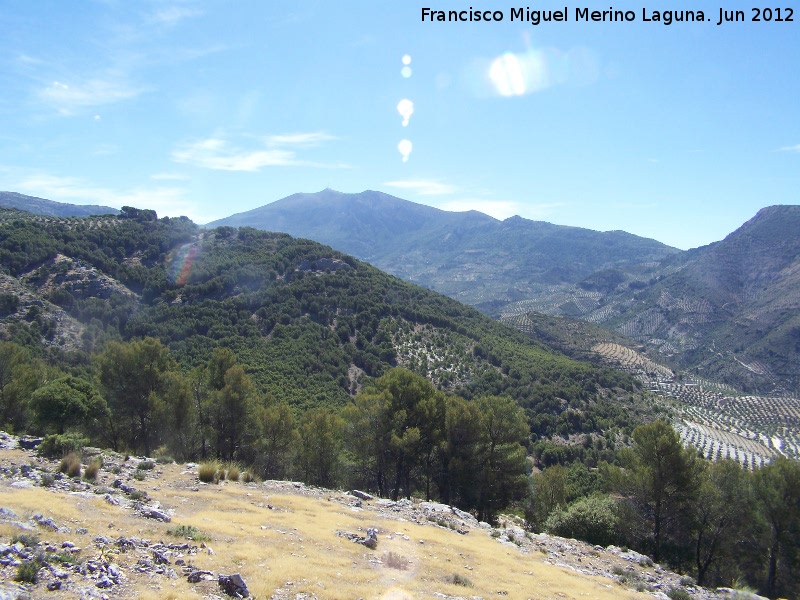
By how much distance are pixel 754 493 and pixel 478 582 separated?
1861 cm

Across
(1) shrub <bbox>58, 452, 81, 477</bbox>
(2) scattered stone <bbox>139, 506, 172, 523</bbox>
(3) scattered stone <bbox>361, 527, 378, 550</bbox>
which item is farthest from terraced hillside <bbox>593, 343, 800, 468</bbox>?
(1) shrub <bbox>58, 452, 81, 477</bbox>

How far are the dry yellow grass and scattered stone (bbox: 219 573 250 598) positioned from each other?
0.54 feet

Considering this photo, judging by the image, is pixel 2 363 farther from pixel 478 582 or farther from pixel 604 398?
pixel 604 398

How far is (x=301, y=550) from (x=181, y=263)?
265 feet

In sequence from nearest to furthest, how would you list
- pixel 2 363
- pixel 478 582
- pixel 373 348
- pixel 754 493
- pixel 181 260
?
1. pixel 478 582
2. pixel 754 493
3. pixel 2 363
4. pixel 373 348
5. pixel 181 260

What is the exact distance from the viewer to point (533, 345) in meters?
100

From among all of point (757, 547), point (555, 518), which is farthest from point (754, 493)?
point (555, 518)

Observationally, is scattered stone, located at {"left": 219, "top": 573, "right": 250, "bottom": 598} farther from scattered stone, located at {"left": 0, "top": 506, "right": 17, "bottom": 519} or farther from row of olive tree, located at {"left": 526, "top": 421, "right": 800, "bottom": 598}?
row of olive tree, located at {"left": 526, "top": 421, "right": 800, "bottom": 598}

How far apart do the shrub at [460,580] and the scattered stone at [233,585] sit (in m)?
5.26

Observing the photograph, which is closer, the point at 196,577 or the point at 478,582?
the point at 196,577

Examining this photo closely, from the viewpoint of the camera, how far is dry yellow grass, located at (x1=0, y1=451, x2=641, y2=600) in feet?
28.7

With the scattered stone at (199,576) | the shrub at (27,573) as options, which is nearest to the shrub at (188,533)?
the scattered stone at (199,576)

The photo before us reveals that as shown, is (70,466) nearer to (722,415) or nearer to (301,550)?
(301,550)

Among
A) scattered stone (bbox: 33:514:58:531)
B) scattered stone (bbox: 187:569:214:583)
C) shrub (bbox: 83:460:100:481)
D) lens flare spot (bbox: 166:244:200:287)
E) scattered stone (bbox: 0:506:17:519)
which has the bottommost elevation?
shrub (bbox: 83:460:100:481)
